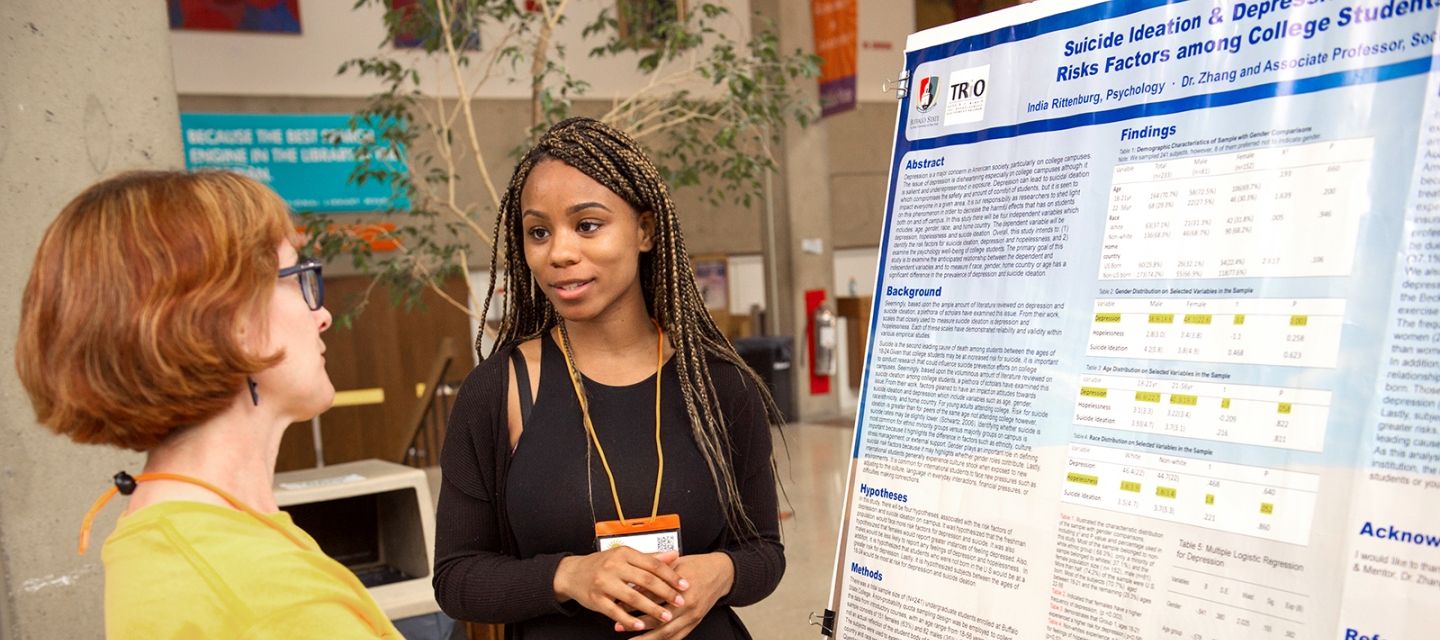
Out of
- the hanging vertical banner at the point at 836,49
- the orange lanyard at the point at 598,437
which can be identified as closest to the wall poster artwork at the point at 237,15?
the hanging vertical banner at the point at 836,49

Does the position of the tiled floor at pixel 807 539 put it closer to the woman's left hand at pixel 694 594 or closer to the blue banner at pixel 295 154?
the woman's left hand at pixel 694 594

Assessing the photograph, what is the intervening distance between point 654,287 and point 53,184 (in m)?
1.80

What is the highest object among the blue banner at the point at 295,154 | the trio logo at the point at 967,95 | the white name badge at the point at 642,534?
the blue banner at the point at 295,154

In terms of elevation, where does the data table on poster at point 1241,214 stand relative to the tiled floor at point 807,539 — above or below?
above

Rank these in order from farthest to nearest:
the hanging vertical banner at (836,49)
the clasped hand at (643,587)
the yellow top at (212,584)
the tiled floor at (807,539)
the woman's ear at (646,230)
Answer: the hanging vertical banner at (836,49) < the tiled floor at (807,539) < the woman's ear at (646,230) < the clasped hand at (643,587) < the yellow top at (212,584)

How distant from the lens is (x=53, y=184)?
2.40 metres

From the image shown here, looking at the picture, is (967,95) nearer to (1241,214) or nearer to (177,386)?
(1241,214)

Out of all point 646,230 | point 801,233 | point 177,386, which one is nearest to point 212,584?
point 177,386

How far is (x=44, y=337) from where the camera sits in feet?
2.81

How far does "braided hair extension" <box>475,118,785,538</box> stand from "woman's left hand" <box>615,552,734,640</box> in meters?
0.11

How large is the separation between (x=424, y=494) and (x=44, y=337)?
236 cm

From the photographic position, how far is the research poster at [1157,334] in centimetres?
97

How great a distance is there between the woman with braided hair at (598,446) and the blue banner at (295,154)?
257 inches

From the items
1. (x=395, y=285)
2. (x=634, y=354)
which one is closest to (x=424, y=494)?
(x=634, y=354)
